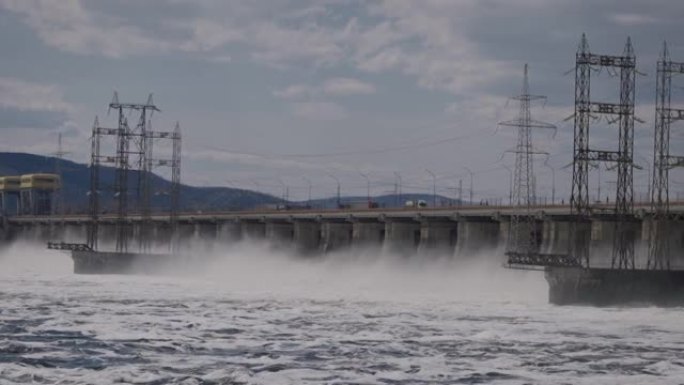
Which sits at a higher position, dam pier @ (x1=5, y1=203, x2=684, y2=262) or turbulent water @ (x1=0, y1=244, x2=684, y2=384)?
dam pier @ (x1=5, y1=203, x2=684, y2=262)

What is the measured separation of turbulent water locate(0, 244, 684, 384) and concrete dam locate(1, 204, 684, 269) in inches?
183

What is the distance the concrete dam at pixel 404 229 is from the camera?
87625 mm

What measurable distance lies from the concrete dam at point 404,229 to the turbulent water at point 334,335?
466cm

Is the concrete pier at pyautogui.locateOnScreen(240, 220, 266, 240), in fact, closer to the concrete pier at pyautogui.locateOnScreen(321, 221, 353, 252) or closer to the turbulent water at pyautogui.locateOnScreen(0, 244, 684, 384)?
the concrete pier at pyautogui.locateOnScreen(321, 221, 353, 252)

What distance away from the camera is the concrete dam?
287 ft

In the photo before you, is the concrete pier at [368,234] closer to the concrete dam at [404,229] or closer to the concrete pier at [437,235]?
the concrete dam at [404,229]

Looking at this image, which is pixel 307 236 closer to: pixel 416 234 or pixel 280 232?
pixel 280 232

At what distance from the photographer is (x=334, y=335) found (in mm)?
53062

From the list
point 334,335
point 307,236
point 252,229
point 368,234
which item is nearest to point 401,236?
point 368,234

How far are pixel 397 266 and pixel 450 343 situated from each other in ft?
195

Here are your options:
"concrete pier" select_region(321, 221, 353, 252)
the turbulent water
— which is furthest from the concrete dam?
the turbulent water

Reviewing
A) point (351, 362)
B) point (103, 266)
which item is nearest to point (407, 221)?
point (103, 266)

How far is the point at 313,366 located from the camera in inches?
1642

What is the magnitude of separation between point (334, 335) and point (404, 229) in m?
60.4
